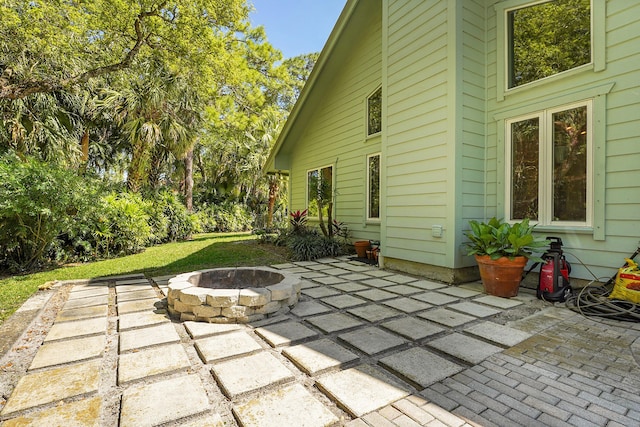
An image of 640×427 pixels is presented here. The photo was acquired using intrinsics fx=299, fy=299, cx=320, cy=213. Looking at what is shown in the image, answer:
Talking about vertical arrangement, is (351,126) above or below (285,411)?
above

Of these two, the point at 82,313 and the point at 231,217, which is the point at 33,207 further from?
the point at 231,217

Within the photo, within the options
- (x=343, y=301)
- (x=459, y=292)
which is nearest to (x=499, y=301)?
(x=459, y=292)

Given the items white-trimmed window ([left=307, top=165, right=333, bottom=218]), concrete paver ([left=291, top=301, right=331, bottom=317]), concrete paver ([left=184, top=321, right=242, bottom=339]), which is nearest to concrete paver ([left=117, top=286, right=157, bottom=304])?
concrete paver ([left=184, top=321, right=242, bottom=339])

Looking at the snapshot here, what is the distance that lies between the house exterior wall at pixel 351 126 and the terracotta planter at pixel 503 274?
3.02 m

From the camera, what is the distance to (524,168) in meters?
4.14

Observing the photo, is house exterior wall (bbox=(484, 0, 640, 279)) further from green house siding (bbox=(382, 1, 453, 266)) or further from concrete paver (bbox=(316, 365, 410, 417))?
concrete paver (bbox=(316, 365, 410, 417))

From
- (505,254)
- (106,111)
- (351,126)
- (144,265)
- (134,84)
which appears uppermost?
(134,84)

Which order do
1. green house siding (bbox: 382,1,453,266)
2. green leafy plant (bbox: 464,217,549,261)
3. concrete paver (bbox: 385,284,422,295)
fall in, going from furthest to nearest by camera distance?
green house siding (bbox: 382,1,453,266)
concrete paver (bbox: 385,284,422,295)
green leafy plant (bbox: 464,217,549,261)

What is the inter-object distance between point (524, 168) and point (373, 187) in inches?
123

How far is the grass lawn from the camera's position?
13.1ft

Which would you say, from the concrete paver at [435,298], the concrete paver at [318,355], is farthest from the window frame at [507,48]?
the concrete paver at [318,355]

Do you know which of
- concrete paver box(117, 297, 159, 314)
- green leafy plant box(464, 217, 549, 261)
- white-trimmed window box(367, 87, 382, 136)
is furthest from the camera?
white-trimmed window box(367, 87, 382, 136)

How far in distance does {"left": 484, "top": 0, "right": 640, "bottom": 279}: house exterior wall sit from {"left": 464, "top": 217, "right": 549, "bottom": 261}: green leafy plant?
582mm

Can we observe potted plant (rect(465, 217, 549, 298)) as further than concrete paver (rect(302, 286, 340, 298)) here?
No
